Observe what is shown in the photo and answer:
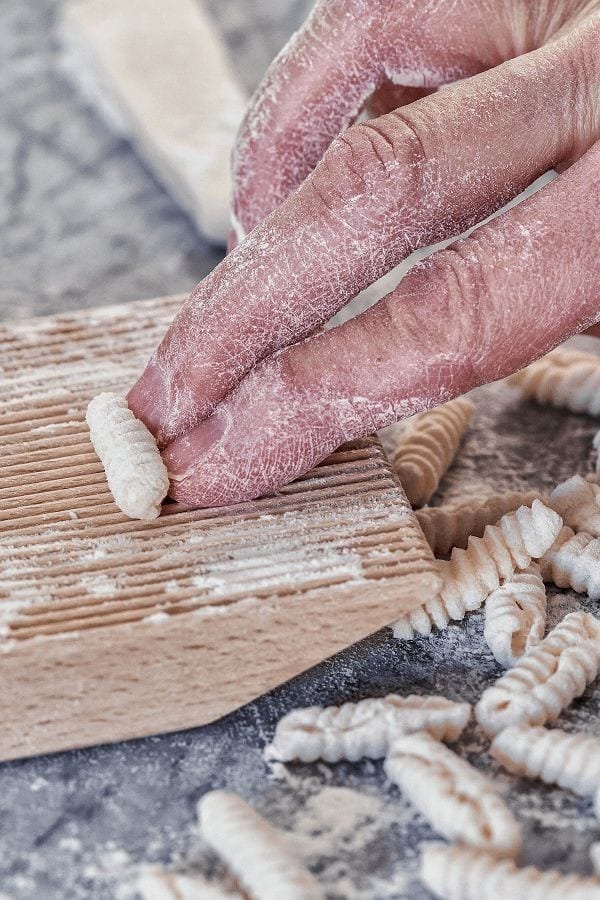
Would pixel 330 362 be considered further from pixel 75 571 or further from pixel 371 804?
pixel 371 804

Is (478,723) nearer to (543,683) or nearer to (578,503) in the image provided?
(543,683)

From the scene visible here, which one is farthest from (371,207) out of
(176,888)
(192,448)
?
(176,888)

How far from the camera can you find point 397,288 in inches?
49.4

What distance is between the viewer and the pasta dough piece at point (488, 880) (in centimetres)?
93

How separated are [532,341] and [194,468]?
402 mm

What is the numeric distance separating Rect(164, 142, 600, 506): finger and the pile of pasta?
20 cm

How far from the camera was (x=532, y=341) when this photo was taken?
1243 mm

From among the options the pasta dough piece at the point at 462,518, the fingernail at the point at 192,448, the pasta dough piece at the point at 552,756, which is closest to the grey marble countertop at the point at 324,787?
the pasta dough piece at the point at 552,756

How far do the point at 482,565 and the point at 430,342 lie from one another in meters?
0.27

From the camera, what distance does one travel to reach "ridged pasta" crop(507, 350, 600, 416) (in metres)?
1.65

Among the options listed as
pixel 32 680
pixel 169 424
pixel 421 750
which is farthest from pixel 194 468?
pixel 421 750

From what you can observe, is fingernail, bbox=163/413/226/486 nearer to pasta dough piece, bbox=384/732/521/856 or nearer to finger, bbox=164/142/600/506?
finger, bbox=164/142/600/506

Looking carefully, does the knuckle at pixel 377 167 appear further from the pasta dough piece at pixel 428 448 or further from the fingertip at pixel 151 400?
the pasta dough piece at pixel 428 448

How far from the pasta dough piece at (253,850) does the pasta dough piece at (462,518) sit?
1.46ft
